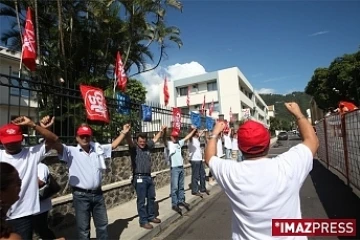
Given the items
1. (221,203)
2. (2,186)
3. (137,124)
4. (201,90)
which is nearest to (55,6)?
(137,124)

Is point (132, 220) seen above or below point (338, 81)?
below

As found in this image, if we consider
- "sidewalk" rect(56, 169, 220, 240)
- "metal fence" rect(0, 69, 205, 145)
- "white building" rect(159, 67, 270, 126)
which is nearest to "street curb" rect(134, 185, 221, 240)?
"sidewalk" rect(56, 169, 220, 240)

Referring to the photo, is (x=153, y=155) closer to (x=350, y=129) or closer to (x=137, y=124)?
(x=137, y=124)

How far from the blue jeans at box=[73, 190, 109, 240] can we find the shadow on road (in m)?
3.64

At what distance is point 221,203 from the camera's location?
8.43m

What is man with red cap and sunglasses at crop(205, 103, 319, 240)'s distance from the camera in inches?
80.7

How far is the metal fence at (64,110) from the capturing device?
578 cm

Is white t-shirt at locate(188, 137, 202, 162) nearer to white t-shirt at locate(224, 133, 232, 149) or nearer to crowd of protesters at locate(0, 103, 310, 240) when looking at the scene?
crowd of protesters at locate(0, 103, 310, 240)

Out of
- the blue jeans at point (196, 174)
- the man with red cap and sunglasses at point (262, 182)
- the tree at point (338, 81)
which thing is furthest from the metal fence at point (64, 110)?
the tree at point (338, 81)

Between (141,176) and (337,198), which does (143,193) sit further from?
(337,198)

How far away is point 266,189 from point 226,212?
5.61 meters

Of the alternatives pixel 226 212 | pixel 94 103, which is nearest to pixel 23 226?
pixel 94 103

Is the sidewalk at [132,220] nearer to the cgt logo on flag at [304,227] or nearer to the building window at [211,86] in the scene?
the cgt logo on flag at [304,227]

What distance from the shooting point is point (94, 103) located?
715cm
